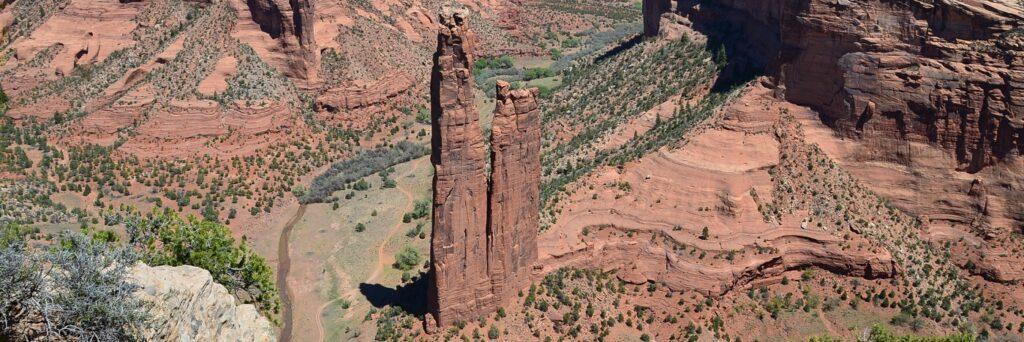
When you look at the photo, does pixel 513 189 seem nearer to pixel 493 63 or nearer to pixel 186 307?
pixel 186 307

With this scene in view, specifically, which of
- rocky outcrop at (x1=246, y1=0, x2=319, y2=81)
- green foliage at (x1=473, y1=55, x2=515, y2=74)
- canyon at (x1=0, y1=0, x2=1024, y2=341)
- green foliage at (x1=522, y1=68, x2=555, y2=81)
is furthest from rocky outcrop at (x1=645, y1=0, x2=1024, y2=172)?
green foliage at (x1=473, y1=55, x2=515, y2=74)

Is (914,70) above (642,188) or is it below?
above

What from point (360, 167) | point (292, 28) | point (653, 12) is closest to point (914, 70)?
point (653, 12)

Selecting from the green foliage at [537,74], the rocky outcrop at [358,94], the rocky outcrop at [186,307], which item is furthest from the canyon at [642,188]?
the green foliage at [537,74]

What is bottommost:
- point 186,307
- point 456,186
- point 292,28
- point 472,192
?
point 472,192

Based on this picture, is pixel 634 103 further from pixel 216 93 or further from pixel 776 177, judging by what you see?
pixel 216 93

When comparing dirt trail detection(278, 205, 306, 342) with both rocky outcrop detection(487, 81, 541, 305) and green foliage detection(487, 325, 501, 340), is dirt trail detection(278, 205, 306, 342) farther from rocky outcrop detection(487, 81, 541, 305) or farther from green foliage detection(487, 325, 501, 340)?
rocky outcrop detection(487, 81, 541, 305)
